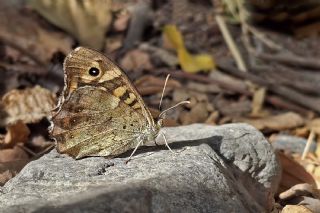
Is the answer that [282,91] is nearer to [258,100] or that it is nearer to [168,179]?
[258,100]

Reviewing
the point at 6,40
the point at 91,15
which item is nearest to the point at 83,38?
the point at 91,15

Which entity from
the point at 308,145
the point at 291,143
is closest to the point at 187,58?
the point at 291,143

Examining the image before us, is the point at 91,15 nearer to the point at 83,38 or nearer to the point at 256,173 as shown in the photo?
the point at 83,38

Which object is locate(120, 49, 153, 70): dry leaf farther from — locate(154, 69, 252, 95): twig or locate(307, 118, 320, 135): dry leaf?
locate(307, 118, 320, 135): dry leaf

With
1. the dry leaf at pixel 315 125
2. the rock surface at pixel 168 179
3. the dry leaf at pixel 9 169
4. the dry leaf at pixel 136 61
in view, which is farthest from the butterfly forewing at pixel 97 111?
the dry leaf at pixel 136 61

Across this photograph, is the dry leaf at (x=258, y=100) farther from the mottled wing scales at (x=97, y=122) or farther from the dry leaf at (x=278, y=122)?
the mottled wing scales at (x=97, y=122)
